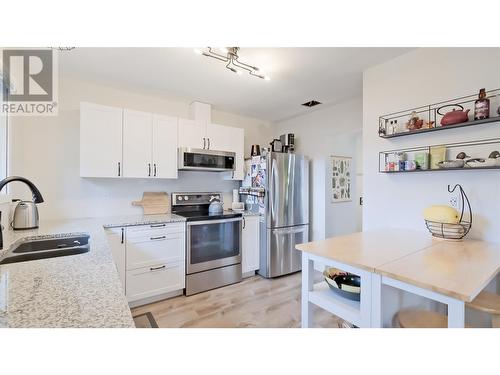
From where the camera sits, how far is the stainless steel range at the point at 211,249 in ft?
8.33

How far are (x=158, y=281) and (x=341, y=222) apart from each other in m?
2.80

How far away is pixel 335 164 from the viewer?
3631mm

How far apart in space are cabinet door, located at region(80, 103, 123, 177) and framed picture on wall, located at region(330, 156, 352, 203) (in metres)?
2.92

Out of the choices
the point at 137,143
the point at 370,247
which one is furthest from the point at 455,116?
the point at 137,143

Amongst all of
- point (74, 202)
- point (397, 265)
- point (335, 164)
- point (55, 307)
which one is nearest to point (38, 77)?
point (74, 202)

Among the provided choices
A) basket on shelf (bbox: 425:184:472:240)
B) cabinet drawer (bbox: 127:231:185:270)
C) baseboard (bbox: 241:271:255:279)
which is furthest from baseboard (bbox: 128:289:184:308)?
basket on shelf (bbox: 425:184:472:240)

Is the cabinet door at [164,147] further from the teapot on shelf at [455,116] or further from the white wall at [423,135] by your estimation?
the teapot on shelf at [455,116]

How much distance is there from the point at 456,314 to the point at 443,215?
0.91 meters

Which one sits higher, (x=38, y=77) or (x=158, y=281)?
(x=38, y=77)

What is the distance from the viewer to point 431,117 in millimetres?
1846

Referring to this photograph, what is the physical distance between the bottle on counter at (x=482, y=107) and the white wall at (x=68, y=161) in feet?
10.2

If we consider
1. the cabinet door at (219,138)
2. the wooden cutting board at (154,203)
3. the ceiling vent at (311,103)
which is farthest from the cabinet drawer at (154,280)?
the ceiling vent at (311,103)

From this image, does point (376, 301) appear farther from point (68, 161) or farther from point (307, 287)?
point (68, 161)
